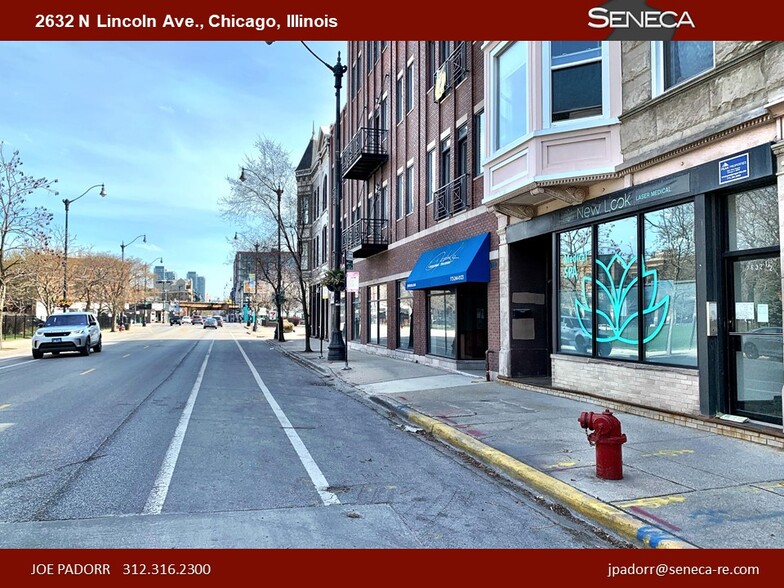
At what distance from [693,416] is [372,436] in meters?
4.49

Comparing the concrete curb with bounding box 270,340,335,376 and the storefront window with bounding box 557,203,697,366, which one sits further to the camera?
the concrete curb with bounding box 270,340,335,376

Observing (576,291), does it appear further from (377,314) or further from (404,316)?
(377,314)

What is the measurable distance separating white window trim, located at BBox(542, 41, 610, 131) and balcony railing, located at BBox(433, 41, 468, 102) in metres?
5.33

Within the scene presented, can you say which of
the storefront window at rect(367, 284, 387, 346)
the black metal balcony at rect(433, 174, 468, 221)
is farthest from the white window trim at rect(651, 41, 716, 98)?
the storefront window at rect(367, 284, 387, 346)

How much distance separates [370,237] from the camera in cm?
2362

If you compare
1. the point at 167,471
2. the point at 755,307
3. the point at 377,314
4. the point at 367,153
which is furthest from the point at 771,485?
the point at 377,314

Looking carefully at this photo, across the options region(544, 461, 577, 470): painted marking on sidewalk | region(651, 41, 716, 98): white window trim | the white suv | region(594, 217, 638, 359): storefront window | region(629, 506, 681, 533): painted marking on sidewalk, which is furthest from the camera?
the white suv

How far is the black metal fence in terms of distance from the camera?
143ft

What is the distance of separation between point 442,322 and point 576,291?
642 cm

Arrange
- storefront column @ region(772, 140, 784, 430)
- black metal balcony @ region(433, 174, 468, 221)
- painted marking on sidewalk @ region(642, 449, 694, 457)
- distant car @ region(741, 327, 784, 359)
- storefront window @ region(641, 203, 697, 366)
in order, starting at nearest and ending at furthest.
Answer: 1. painted marking on sidewalk @ region(642, 449, 694, 457)
2. storefront column @ region(772, 140, 784, 430)
3. distant car @ region(741, 327, 784, 359)
4. storefront window @ region(641, 203, 697, 366)
5. black metal balcony @ region(433, 174, 468, 221)

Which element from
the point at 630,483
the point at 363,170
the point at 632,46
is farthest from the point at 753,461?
the point at 363,170

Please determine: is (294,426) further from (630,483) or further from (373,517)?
(630,483)

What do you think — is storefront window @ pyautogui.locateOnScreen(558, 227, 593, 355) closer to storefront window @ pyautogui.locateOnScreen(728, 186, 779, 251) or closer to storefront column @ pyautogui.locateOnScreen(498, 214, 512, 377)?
storefront column @ pyautogui.locateOnScreen(498, 214, 512, 377)
